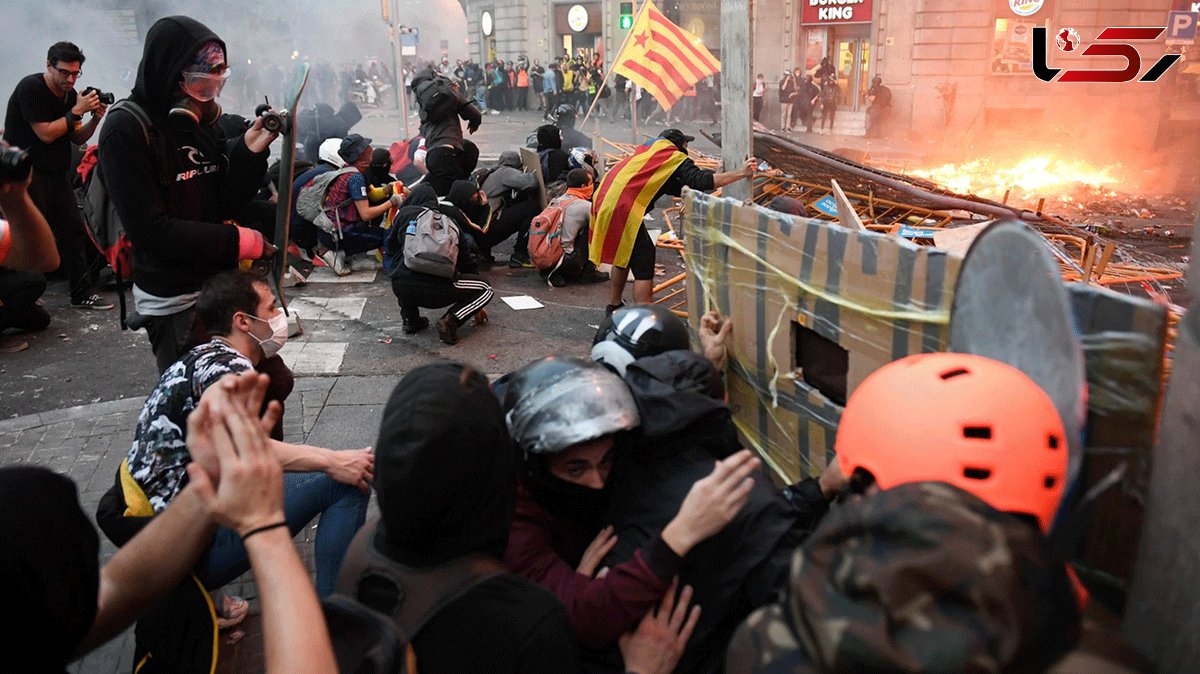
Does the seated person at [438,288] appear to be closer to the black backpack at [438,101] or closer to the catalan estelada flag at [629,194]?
the catalan estelada flag at [629,194]

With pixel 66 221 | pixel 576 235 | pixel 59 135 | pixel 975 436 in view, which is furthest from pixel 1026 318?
pixel 66 221

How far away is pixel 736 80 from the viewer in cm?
537

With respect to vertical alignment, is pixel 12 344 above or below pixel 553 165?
below

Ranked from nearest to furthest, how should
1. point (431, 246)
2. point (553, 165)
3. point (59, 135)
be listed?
point (431, 246) → point (59, 135) → point (553, 165)

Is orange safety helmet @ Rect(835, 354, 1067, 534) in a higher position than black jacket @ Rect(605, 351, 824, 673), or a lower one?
higher

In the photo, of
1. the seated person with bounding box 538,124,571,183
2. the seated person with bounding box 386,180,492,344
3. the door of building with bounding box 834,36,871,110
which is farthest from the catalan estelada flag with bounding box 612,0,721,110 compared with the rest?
the door of building with bounding box 834,36,871,110

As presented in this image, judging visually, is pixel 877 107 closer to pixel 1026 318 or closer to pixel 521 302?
pixel 521 302

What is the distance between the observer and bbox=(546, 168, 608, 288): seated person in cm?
834

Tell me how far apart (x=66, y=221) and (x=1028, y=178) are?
1421 cm

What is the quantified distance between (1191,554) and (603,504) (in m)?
1.29

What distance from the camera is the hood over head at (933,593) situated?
100 cm

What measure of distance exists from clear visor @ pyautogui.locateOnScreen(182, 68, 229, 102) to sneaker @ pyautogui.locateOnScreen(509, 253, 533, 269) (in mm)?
5761

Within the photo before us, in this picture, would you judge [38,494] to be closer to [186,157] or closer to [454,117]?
[186,157]

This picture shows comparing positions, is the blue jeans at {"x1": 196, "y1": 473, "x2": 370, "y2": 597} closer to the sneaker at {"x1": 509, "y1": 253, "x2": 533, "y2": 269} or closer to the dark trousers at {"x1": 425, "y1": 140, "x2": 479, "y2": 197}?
the dark trousers at {"x1": 425, "y1": 140, "x2": 479, "y2": 197}
